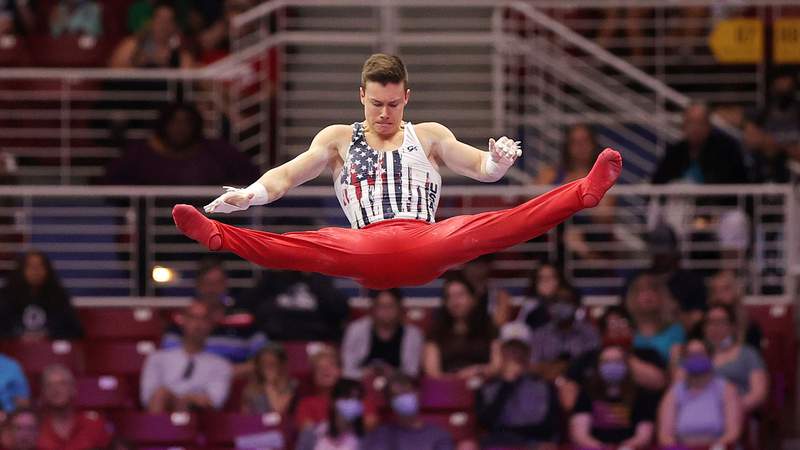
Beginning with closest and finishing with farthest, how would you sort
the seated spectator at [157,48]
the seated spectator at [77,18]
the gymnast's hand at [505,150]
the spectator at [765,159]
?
the gymnast's hand at [505,150] → the spectator at [765,159] → the seated spectator at [157,48] → the seated spectator at [77,18]

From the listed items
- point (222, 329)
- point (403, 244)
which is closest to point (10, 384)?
point (222, 329)

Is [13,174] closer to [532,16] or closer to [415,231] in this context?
[532,16]

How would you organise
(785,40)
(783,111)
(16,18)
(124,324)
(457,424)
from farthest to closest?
(16,18), (785,40), (783,111), (124,324), (457,424)

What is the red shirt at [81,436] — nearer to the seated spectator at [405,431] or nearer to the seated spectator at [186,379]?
the seated spectator at [186,379]

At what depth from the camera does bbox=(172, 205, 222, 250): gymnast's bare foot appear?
25.8 ft

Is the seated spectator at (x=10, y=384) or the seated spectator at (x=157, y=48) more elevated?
the seated spectator at (x=157, y=48)

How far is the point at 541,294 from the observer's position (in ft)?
40.1

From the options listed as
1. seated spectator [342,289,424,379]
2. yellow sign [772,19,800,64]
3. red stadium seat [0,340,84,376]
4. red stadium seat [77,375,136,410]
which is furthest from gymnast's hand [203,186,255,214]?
yellow sign [772,19,800,64]

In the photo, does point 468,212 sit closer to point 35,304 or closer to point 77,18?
point 35,304

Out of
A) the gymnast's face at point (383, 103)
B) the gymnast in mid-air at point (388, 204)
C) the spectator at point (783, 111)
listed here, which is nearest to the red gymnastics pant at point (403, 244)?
the gymnast in mid-air at point (388, 204)

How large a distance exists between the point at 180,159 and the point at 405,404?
2.71m

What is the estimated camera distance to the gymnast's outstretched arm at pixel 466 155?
8.34 meters

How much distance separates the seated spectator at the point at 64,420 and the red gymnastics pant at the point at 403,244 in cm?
370

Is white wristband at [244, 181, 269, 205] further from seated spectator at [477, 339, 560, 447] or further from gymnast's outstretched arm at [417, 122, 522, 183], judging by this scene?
seated spectator at [477, 339, 560, 447]
